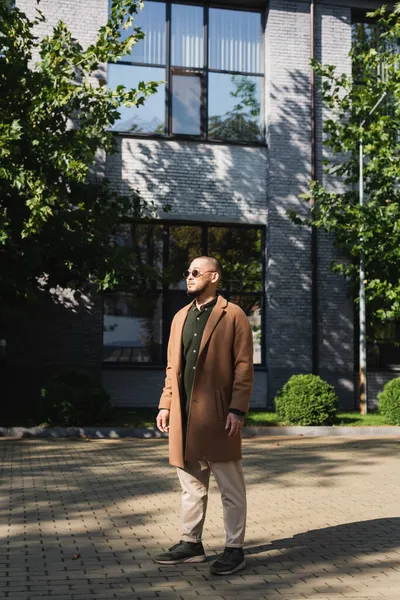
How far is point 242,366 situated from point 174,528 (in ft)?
6.62

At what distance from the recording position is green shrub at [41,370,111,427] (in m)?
15.4

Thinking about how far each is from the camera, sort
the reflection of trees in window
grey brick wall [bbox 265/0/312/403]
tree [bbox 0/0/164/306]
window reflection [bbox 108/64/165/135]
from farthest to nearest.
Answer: the reflection of trees in window, grey brick wall [bbox 265/0/312/403], window reflection [bbox 108/64/165/135], tree [bbox 0/0/164/306]

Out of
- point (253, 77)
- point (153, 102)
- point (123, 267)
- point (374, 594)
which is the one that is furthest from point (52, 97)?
point (374, 594)

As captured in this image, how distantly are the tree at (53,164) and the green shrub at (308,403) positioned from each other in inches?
147

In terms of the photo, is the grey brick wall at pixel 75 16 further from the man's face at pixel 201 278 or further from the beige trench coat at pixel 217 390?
the beige trench coat at pixel 217 390

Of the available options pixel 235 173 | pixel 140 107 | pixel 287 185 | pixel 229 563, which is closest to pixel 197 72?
pixel 140 107

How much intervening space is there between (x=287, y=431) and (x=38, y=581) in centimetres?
1096

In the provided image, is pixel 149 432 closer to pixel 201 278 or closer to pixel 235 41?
pixel 201 278

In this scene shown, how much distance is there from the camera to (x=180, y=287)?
20094 mm

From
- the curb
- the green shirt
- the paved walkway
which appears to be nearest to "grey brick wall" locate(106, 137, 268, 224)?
the curb

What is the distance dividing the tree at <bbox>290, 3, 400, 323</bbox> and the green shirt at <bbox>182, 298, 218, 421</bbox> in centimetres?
1170

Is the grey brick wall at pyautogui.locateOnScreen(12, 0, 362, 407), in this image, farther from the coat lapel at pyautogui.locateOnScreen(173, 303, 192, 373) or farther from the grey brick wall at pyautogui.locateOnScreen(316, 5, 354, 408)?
the coat lapel at pyautogui.locateOnScreen(173, 303, 192, 373)

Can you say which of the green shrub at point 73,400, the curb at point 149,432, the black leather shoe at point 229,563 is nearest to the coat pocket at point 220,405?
the black leather shoe at point 229,563

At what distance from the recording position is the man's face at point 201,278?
618 centimetres
